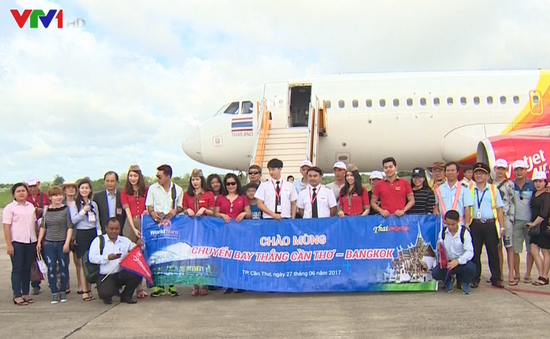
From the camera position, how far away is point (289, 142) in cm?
1398

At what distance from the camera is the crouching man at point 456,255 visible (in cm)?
680

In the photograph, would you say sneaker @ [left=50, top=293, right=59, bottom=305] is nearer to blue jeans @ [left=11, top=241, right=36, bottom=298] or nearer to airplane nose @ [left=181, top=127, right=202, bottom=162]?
blue jeans @ [left=11, top=241, right=36, bottom=298]

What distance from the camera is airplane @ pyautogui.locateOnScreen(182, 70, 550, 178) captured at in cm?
1458

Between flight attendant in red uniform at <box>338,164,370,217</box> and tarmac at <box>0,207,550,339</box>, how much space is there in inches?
46.1

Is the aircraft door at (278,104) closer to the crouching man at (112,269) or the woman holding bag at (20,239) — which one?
the crouching man at (112,269)

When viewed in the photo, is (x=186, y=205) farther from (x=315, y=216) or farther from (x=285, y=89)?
(x=285, y=89)

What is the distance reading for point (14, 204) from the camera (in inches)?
286

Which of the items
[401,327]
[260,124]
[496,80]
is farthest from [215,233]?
[496,80]

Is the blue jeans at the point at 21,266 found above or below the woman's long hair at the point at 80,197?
below

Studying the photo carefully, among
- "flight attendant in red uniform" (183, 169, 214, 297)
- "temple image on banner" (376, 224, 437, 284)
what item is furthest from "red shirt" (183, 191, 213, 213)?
"temple image on banner" (376, 224, 437, 284)

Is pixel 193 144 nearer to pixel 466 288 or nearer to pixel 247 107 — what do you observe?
pixel 247 107

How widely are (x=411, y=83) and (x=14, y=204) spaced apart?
37.4ft

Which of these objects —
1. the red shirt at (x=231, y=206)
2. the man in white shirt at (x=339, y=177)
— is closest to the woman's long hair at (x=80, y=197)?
the red shirt at (x=231, y=206)

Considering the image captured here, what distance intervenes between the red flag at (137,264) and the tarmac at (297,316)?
0.37 meters
